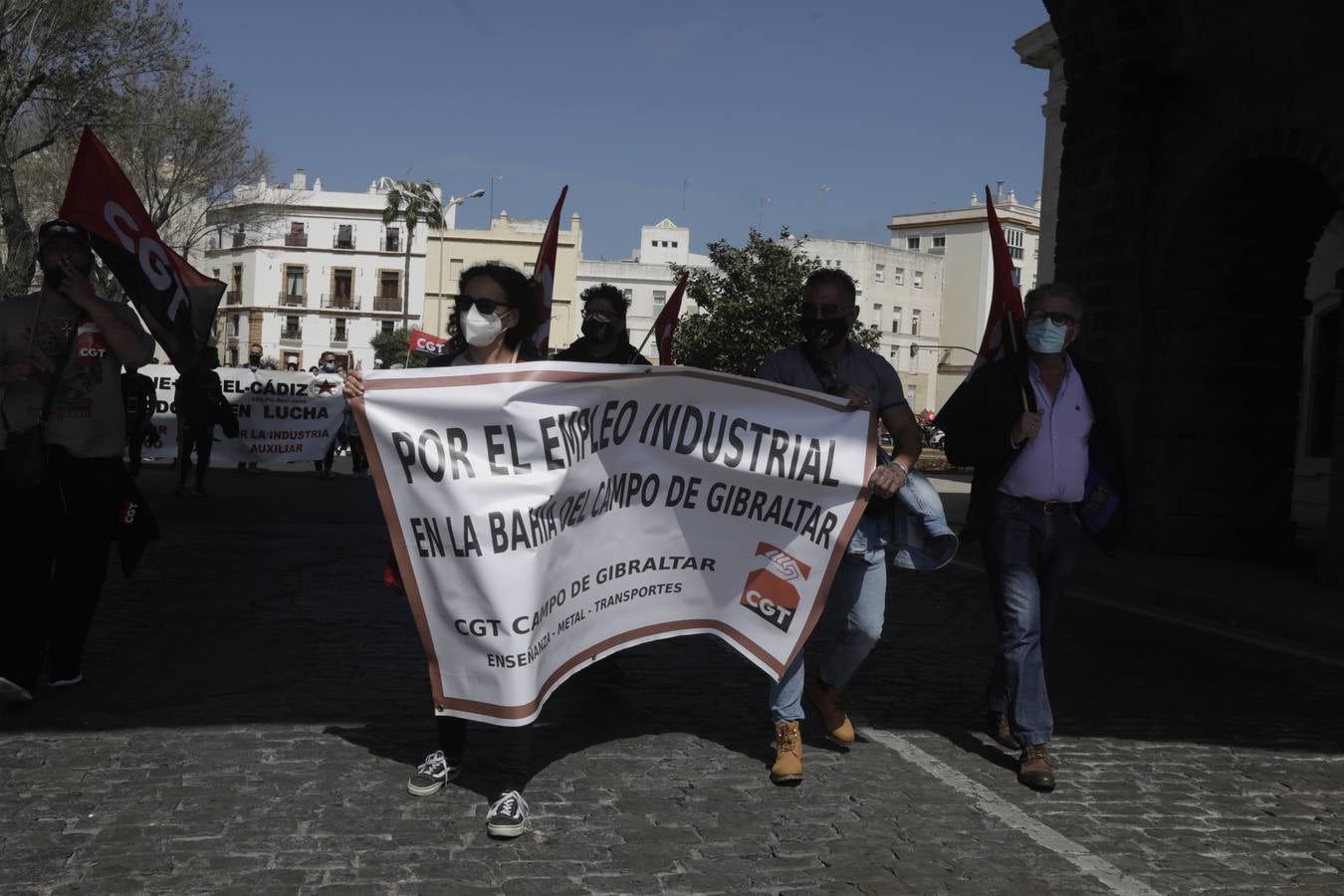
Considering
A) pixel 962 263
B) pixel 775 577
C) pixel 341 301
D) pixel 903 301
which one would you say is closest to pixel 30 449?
→ pixel 775 577

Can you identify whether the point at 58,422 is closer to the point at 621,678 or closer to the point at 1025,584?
the point at 621,678

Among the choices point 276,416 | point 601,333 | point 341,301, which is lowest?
point 276,416

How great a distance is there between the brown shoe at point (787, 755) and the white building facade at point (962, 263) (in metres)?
95.0

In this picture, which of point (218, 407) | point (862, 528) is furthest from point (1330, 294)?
point (862, 528)

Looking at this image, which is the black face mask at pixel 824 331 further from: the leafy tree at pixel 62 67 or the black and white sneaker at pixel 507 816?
the leafy tree at pixel 62 67

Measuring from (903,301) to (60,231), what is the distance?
98360 mm

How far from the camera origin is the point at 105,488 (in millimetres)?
6031

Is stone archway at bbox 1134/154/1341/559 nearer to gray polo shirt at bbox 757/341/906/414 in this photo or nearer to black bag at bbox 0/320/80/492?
gray polo shirt at bbox 757/341/906/414

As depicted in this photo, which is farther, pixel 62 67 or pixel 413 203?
pixel 413 203

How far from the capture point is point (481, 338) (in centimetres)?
480

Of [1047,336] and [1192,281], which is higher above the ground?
[1192,281]

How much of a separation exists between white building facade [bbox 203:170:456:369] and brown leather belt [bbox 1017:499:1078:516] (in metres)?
89.7

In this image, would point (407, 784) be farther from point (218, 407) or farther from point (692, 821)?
point (218, 407)

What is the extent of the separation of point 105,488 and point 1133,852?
4278 millimetres
